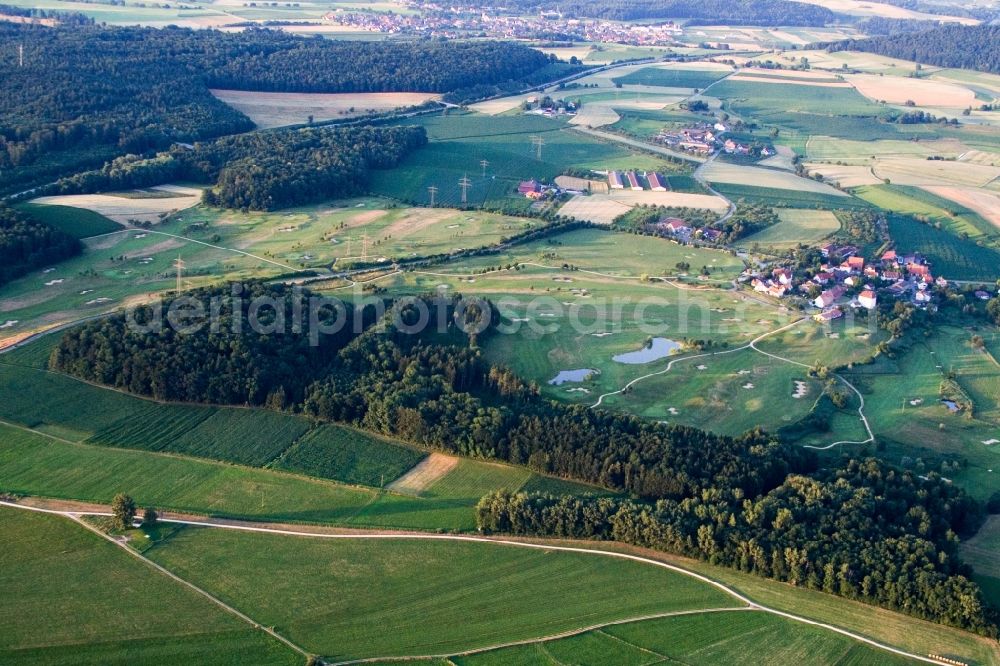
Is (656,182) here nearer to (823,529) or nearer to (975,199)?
(975,199)

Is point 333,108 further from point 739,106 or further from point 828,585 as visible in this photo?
point 828,585

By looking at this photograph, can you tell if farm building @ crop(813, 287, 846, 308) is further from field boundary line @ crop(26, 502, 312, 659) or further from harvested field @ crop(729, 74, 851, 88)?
harvested field @ crop(729, 74, 851, 88)

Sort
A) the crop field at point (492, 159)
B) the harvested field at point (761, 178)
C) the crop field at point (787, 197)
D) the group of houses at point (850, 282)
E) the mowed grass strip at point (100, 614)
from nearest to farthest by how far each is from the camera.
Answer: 1. the mowed grass strip at point (100, 614)
2. the group of houses at point (850, 282)
3. the crop field at point (787, 197)
4. the crop field at point (492, 159)
5. the harvested field at point (761, 178)

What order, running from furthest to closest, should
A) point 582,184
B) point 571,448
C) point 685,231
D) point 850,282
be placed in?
1. point 582,184
2. point 685,231
3. point 850,282
4. point 571,448

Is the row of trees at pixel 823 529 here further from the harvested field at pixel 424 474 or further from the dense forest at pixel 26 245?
the dense forest at pixel 26 245

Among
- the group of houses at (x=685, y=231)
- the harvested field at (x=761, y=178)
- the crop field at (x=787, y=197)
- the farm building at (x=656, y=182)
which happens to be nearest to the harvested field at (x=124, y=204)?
the group of houses at (x=685, y=231)

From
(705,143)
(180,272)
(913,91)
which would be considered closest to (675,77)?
(913,91)
